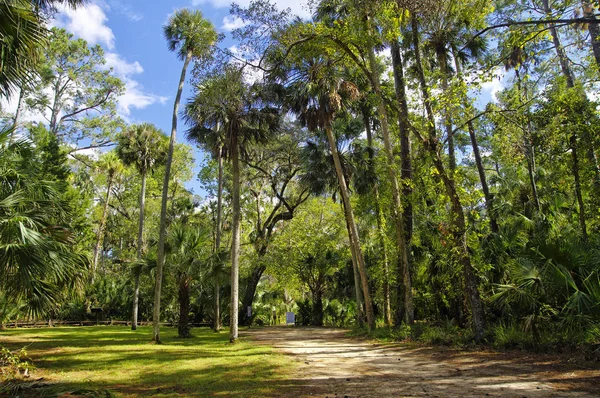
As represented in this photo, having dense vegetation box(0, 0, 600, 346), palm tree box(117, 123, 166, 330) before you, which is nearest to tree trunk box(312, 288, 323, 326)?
dense vegetation box(0, 0, 600, 346)

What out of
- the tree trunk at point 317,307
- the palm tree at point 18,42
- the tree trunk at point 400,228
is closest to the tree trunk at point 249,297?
the tree trunk at point 317,307

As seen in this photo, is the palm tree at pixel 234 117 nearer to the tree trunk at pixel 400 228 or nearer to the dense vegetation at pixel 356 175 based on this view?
the dense vegetation at pixel 356 175

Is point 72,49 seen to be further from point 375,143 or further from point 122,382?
point 122,382

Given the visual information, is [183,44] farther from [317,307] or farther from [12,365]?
[317,307]

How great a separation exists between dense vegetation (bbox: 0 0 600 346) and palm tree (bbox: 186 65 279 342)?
0.10 m

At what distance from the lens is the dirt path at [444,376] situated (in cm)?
573

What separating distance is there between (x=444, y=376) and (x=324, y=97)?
12873 millimetres

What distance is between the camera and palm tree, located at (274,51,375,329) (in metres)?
16.2

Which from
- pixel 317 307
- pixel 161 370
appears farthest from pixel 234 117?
pixel 317 307

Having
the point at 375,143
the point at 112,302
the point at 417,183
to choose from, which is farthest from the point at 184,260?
the point at 112,302

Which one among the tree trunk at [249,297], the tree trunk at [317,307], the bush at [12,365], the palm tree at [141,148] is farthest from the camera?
the tree trunk at [317,307]

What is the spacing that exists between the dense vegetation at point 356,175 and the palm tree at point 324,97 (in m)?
0.09

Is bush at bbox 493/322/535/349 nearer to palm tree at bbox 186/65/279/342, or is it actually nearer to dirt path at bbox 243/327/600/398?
dirt path at bbox 243/327/600/398

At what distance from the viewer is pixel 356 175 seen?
22.0 m
